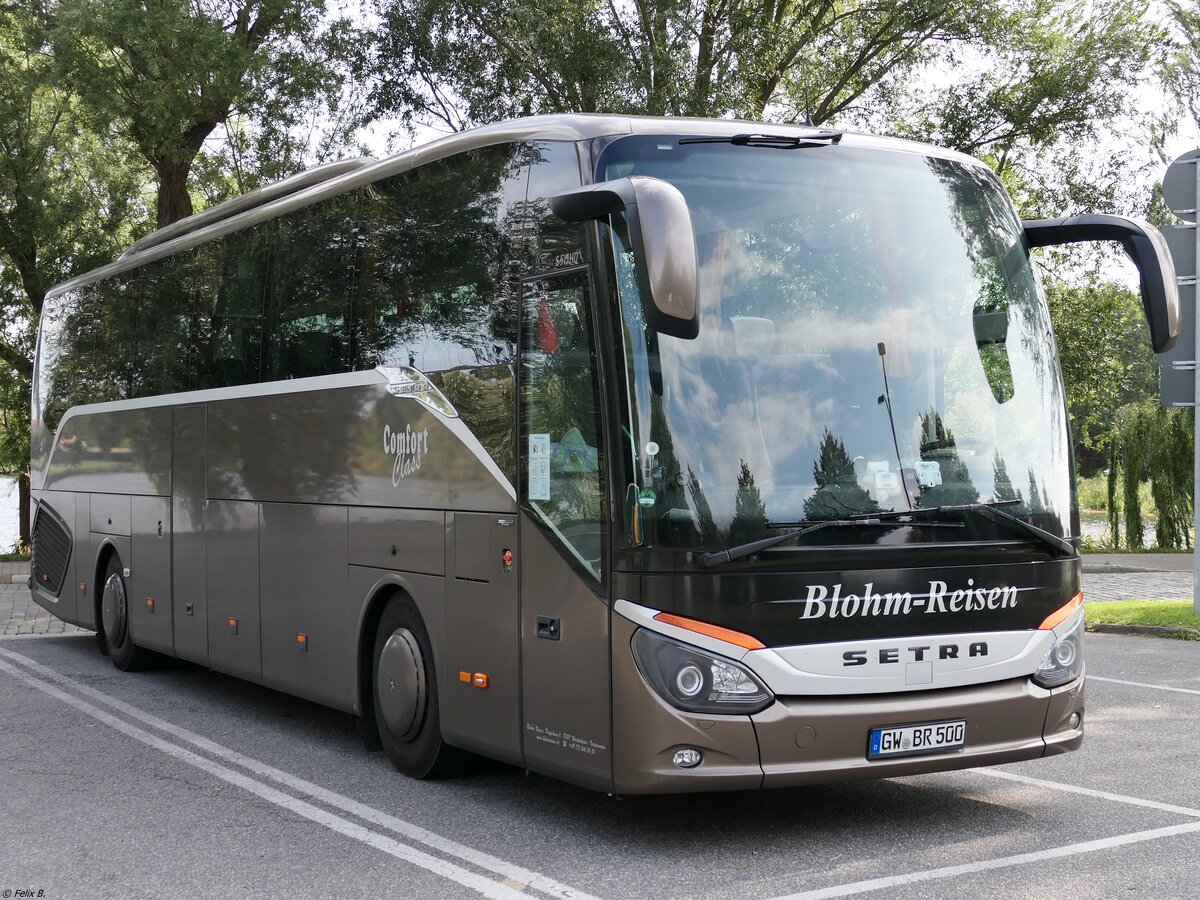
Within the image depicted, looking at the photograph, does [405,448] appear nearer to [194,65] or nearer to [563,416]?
[563,416]

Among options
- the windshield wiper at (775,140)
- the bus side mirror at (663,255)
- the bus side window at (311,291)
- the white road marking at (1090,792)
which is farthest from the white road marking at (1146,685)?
the bus side mirror at (663,255)

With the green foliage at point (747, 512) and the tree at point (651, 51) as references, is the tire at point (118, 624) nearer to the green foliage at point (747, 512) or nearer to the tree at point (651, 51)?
the green foliage at point (747, 512)

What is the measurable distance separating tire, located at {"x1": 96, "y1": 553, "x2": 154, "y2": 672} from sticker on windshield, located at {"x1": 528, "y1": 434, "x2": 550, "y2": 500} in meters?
7.30

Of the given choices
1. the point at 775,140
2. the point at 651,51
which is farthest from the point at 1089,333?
the point at 775,140

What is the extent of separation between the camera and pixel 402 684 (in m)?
8.13

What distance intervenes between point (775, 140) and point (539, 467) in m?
1.92

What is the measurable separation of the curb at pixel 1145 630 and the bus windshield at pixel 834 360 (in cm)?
859

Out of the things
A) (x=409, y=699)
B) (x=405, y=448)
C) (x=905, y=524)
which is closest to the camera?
(x=905, y=524)

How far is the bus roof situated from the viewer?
6.85 m

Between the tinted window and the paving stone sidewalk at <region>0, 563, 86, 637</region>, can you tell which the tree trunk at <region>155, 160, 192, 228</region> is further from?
the tinted window

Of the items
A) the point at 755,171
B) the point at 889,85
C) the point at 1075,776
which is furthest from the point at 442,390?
the point at 889,85

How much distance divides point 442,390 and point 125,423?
6.05 metres

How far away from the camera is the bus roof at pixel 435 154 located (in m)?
6.85

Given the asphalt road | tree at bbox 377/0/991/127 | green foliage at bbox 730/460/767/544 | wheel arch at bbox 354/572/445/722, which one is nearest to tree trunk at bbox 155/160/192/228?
tree at bbox 377/0/991/127
